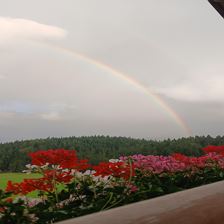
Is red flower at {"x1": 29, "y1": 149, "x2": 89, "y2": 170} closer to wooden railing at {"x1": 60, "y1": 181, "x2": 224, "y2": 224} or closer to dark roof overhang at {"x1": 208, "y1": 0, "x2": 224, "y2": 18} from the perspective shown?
wooden railing at {"x1": 60, "y1": 181, "x2": 224, "y2": 224}

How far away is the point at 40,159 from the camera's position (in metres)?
2.66

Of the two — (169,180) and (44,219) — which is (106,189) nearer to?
(44,219)

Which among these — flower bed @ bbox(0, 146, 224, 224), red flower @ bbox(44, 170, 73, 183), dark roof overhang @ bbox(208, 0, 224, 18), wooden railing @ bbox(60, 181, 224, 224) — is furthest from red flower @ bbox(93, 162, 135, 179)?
dark roof overhang @ bbox(208, 0, 224, 18)

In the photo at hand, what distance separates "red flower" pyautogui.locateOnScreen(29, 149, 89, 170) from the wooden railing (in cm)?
98

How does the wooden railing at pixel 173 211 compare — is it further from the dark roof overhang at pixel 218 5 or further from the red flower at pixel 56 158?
the dark roof overhang at pixel 218 5

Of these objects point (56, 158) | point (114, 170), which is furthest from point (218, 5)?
point (56, 158)

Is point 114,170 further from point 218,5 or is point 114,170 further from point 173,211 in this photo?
point 218,5

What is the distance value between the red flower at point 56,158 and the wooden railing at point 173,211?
976mm

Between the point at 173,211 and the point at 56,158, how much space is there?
1359mm

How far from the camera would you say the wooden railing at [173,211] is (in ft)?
4.13

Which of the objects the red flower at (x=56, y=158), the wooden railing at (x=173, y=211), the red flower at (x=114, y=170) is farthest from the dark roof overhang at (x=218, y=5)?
the wooden railing at (x=173, y=211)

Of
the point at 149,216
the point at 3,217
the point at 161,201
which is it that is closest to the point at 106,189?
the point at 3,217

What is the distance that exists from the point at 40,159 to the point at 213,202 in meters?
1.19

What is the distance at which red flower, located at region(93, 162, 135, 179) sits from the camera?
125 inches
